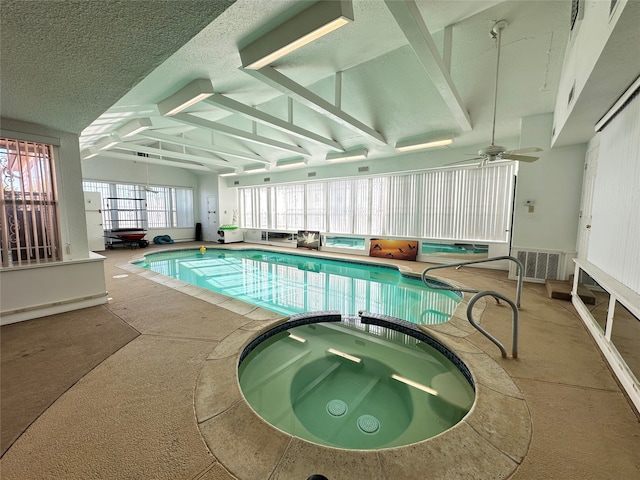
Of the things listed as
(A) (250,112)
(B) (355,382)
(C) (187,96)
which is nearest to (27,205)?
(C) (187,96)

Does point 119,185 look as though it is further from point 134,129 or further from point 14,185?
point 14,185

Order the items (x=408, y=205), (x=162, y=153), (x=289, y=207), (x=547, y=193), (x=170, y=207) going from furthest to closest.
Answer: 1. (x=170, y=207)
2. (x=289, y=207)
3. (x=162, y=153)
4. (x=408, y=205)
5. (x=547, y=193)

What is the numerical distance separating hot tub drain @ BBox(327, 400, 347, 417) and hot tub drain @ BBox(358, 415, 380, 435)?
158 millimetres

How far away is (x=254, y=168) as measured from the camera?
9.71 meters

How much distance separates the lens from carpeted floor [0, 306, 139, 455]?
1.72 metres

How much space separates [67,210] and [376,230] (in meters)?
6.93

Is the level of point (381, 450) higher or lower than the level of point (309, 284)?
higher

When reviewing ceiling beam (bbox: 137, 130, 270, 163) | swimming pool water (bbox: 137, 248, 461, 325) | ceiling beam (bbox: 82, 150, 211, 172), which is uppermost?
ceiling beam (bbox: 82, 150, 211, 172)

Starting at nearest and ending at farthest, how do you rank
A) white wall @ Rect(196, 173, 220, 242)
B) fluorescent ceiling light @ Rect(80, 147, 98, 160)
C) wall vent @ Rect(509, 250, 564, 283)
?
wall vent @ Rect(509, 250, 564, 283), fluorescent ceiling light @ Rect(80, 147, 98, 160), white wall @ Rect(196, 173, 220, 242)

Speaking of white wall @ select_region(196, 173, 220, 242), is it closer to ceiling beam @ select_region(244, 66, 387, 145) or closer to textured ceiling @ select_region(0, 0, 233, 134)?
ceiling beam @ select_region(244, 66, 387, 145)

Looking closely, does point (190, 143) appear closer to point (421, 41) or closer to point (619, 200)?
point (421, 41)

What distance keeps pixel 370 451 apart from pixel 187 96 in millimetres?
4653

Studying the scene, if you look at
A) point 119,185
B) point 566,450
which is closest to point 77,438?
point 566,450

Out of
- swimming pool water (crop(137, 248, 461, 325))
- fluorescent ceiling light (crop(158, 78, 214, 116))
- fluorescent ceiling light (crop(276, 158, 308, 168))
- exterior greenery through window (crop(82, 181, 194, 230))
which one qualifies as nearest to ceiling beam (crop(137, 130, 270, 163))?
fluorescent ceiling light (crop(276, 158, 308, 168))
